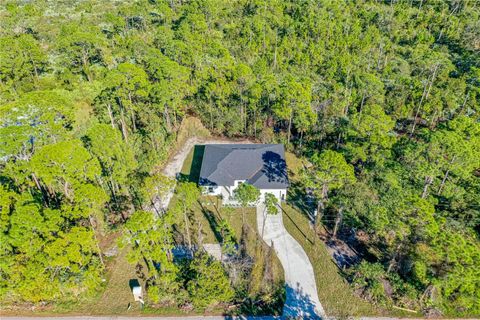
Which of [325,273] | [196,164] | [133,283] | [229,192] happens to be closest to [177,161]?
[196,164]

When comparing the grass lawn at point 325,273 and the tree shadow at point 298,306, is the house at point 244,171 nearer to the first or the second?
the grass lawn at point 325,273

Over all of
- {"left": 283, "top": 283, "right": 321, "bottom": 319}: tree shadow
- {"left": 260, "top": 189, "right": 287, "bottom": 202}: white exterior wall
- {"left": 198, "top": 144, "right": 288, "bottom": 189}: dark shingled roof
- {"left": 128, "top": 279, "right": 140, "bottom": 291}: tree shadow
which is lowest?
{"left": 128, "top": 279, "right": 140, "bottom": 291}: tree shadow

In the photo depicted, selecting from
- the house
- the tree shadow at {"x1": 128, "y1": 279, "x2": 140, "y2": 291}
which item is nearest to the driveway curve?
the house

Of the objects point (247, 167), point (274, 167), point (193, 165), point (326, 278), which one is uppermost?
point (274, 167)

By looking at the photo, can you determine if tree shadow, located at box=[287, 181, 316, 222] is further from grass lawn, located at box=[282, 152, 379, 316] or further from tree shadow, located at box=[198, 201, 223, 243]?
tree shadow, located at box=[198, 201, 223, 243]

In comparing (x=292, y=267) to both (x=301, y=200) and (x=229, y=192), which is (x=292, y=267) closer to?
(x=301, y=200)

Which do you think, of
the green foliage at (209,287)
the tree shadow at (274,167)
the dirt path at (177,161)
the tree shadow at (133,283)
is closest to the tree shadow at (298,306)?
the green foliage at (209,287)
